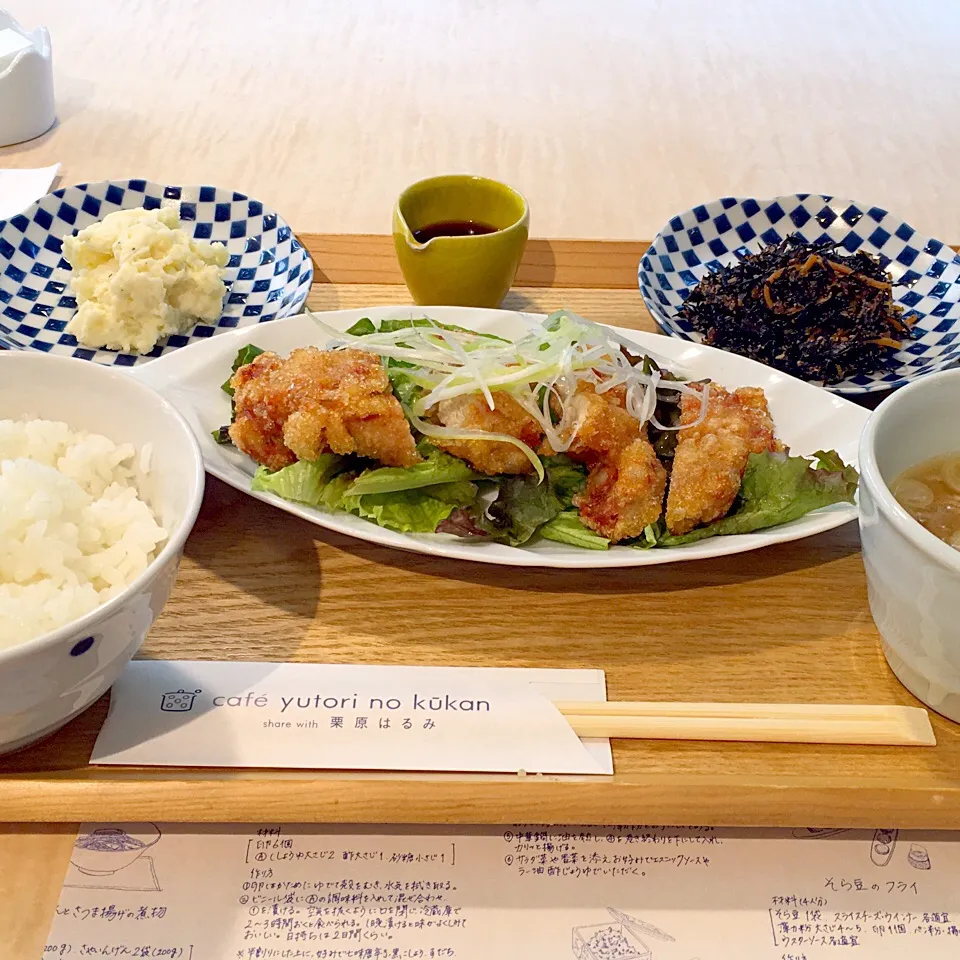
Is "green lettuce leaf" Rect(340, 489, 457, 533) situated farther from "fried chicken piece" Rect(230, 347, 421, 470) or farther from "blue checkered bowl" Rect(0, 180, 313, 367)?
"blue checkered bowl" Rect(0, 180, 313, 367)

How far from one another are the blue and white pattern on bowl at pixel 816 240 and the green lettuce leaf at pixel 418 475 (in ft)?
2.50

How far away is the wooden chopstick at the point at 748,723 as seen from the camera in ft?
4.09

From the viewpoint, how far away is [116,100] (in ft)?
11.3

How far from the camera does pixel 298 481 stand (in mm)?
1516

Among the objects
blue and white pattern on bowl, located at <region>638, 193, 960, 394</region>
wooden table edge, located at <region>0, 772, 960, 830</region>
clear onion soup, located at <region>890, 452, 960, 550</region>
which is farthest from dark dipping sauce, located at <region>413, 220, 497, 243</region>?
wooden table edge, located at <region>0, 772, 960, 830</region>

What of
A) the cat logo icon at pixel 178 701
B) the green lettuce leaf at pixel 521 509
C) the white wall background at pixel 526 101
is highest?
the green lettuce leaf at pixel 521 509

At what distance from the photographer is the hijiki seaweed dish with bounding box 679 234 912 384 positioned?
2.09 meters

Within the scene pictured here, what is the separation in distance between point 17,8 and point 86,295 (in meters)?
3.04

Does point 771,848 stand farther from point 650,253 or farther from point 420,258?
point 650,253

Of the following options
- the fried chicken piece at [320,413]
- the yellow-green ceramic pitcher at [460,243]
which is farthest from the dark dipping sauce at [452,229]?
the fried chicken piece at [320,413]

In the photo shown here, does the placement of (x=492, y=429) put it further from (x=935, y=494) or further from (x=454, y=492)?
(x=935, y=494)

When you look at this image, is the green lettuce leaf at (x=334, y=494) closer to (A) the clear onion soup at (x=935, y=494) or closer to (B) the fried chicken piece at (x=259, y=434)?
(B) the fried chicken piece at (x=259, y=434)

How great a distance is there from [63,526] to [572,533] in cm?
81

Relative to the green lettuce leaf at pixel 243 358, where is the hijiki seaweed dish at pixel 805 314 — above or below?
below
